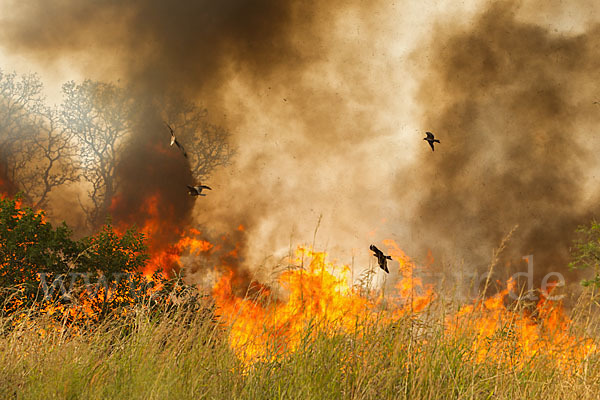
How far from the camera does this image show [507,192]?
35.5 m

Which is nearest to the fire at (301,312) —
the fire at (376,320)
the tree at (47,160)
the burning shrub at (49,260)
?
the fire at (376,320)

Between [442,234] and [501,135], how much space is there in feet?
29.1

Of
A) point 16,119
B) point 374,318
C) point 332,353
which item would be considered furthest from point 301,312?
point 16,119

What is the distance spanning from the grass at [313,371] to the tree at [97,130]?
23.8 m

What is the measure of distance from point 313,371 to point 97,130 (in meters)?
26.0

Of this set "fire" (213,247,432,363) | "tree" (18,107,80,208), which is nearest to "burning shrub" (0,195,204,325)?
"tree" (18,107,80,208)

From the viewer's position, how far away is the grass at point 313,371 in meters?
3.80

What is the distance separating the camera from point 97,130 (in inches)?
1074

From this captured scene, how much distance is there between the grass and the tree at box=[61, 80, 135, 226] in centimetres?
2383

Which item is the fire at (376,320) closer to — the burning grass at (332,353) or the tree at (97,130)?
the burning grass at (332,353)

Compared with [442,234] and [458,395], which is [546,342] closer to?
[458,395]

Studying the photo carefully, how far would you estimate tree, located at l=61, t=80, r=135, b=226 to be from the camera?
26797mm

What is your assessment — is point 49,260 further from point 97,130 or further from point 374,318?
point 374,318

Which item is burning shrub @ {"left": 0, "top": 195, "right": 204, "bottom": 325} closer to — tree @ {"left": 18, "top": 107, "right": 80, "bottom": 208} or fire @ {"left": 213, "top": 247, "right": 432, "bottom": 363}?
tree @ {"left": 18, "top": 107, "right": 80, "bottom": 208}
